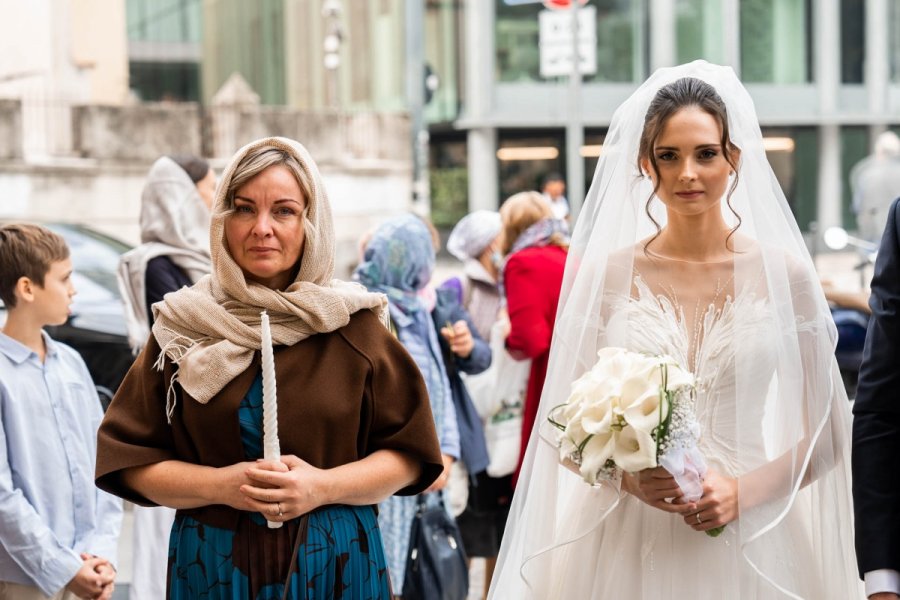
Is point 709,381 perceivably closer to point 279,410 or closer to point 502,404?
point 279,410

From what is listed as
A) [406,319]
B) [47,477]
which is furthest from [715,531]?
[406,319]

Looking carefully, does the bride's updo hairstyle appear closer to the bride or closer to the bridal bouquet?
the bride

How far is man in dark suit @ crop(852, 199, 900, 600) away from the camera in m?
2.91

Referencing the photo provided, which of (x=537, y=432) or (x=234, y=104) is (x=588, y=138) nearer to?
(x=234, y=104)

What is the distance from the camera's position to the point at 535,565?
3621mm

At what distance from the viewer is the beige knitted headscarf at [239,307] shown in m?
3.10

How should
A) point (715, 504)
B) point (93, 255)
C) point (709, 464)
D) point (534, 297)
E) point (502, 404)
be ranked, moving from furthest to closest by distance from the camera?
point (93, 255)
point (502, 404)
point (534, 297)
point (709, 464)
point (715, 504)

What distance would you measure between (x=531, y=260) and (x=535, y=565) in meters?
3.19

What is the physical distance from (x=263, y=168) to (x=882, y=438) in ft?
5.15

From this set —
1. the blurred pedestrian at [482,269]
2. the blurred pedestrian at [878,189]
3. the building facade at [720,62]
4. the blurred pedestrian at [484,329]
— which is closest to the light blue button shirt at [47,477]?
the blurred pedestrian at [484,329]

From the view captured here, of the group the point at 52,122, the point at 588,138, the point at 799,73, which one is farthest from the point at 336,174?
the point at 799,73

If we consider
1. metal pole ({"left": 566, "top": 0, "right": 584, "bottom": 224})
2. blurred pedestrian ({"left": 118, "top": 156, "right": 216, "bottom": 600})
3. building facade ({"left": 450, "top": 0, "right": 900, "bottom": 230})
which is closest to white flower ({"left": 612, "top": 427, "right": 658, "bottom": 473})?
blurred pedestrian ({"left": 118, "top": 156, "right": 216, "bottom": 600})

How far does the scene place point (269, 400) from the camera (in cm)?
293

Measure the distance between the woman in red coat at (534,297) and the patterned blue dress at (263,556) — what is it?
3.39 metres
